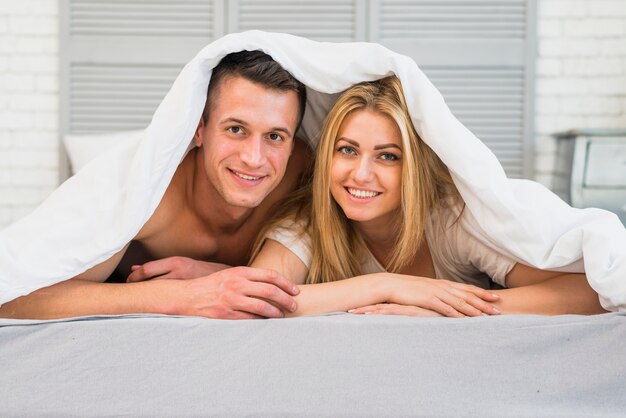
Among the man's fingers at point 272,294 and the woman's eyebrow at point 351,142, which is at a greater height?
the woman's eyebrow at point 351,142

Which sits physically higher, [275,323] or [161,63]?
[161,63]

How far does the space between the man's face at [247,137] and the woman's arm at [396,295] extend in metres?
0.34

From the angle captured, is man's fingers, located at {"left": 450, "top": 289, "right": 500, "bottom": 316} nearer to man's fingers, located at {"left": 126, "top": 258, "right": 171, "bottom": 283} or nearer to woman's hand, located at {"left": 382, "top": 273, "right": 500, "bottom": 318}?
woman's hand, located at {"left": 382, "top": 273, "right": 500, "bottom": 318}

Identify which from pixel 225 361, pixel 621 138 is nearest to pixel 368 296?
pixel 225 361

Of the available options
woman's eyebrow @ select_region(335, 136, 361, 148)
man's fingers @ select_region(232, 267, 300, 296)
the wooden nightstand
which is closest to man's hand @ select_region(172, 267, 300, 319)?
→ man's fingers @ select_region(232, 267, 300, 296)

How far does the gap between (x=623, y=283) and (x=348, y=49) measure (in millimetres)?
739

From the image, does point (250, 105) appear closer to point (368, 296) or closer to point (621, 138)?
point (368, 296)

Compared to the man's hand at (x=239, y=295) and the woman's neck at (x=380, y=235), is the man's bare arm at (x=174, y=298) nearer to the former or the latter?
the man's hand at (x=239, y=295)

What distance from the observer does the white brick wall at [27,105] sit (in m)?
3.98

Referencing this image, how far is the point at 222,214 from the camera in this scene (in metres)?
2.01

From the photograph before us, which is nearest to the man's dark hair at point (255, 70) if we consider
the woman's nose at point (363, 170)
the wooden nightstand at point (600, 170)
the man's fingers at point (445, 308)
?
the woman's nose at point (363, 170)

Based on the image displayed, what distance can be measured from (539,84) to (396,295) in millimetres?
2776

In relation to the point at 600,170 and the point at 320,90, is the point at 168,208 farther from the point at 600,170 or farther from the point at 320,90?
the point at 600,170

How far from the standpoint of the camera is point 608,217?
5.05ft
